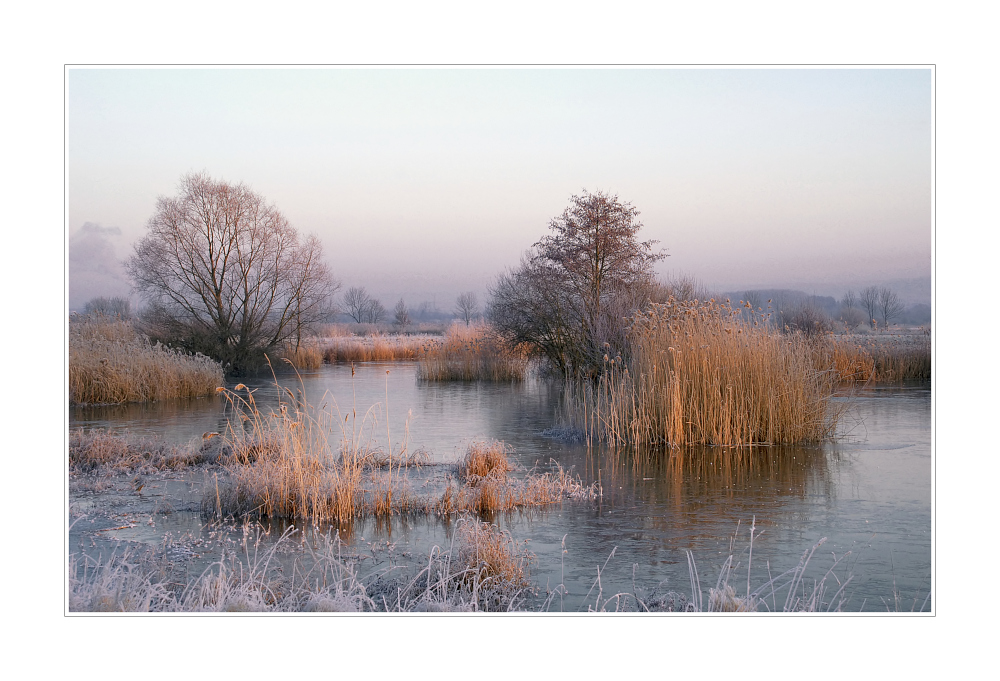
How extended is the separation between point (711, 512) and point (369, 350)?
82.0 ft

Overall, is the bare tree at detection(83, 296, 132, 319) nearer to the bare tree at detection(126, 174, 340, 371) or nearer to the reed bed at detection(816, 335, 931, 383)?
the bare tree at detection(126, 174, 340, 371)

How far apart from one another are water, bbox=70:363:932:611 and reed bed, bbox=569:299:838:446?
14.7 inches

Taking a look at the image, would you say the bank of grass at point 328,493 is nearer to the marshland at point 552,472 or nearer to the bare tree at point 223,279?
the marshland at point 552,472

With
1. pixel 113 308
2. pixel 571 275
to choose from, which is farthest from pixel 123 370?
pixel 571 275

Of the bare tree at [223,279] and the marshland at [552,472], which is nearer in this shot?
the marshland at [552,472]

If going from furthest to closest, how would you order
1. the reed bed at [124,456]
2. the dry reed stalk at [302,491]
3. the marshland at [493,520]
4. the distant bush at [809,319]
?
1. the distant bush at [809,319]
2. the reed bed at [124,456]
3. the dry reed stalk at [302,491]
4. the marshland at [493,520]

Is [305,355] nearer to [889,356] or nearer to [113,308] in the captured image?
[113,308]

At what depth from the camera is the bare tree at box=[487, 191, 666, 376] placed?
57.9ft

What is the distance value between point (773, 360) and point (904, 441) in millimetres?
1985

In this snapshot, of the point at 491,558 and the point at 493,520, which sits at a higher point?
the point at 491,558

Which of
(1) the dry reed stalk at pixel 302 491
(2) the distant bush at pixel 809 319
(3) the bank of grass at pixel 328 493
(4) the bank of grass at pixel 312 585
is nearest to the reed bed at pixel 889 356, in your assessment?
(2) the distant bush at pixel 809 319

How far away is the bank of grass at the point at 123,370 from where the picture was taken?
14.8 metres

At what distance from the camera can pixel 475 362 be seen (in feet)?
70.5

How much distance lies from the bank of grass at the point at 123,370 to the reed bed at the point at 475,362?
5.93 m
